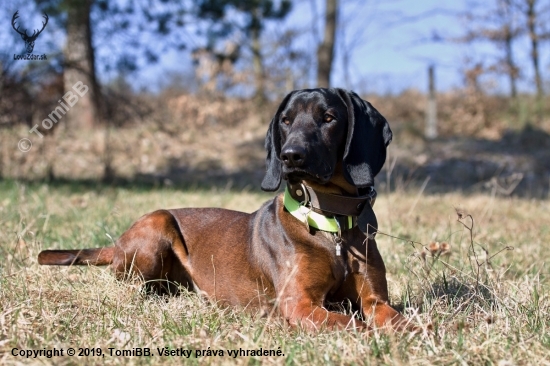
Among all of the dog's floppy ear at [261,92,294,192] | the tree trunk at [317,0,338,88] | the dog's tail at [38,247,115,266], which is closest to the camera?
the dog's floppy ear at [261,92,294,192]

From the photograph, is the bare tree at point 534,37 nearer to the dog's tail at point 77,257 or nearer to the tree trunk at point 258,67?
the tree trunk at point 258,67

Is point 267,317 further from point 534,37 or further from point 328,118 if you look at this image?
point 534,37

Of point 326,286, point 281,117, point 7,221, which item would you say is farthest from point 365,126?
point 7,221

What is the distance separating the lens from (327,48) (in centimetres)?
1608

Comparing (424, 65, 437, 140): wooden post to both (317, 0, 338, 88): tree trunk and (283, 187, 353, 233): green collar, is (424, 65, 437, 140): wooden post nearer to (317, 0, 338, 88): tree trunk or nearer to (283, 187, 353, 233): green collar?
(317, 0, 338, 88): tree trunk

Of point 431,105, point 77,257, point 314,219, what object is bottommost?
point 77,257

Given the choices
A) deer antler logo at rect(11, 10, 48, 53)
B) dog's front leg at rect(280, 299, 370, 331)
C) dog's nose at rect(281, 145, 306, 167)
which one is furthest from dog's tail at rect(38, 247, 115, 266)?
deer antler logo at rect(11, 10, 48, 53)

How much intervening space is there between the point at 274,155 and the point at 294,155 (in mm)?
512

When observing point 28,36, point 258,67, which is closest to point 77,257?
point 28,36

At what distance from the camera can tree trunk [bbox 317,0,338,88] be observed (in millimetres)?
15906

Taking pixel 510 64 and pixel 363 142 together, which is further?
pixel 510 64

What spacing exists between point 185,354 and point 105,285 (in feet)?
4.23

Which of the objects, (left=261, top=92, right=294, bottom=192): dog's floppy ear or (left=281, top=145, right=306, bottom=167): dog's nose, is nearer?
(left=281, top=145, right=306, bottom=167): dog's nose

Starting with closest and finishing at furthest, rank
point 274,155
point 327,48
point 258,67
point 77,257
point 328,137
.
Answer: point 328,137 → point 274,155 → point 77,257 → point 327,48 → point 258,67
